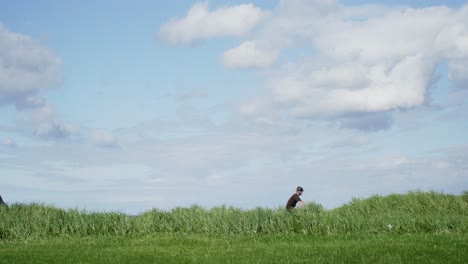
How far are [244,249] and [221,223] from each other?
5.68 metres

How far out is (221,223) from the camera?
77.7 feet

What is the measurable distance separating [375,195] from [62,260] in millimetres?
19826

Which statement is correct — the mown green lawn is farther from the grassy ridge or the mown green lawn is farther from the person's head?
the person's head

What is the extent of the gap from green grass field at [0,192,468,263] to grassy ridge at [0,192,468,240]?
5 centimetres

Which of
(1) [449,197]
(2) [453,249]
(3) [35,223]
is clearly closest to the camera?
(2) [453,249]

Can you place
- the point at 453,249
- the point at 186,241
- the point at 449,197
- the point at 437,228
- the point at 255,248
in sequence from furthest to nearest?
1. the point at 449,197
2. the point at 437,228
3. the point at 186,241
4. the point at 255,248
5. the point at 453,249

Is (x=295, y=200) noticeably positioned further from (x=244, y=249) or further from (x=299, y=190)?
(x=244, y=249)

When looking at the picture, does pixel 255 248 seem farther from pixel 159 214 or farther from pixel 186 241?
pixel 159 214

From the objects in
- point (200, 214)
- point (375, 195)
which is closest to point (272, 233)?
point (200, 214)

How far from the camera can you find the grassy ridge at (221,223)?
22.4 meters

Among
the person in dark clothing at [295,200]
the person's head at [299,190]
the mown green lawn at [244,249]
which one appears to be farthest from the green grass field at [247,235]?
the person's head at [299,190]

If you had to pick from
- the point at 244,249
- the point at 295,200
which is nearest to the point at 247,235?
the point at 244,249

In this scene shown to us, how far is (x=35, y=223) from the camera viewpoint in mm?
24922

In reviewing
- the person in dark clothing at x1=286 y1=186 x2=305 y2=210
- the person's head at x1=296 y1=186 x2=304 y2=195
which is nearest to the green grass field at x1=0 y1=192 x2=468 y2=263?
the person in dark clothing at x1=286 y1=186 x2=305 y2=210
